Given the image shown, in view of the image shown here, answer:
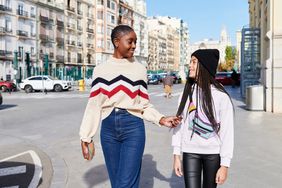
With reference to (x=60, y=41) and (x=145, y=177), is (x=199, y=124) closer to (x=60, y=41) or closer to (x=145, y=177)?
(x=145, y=177)

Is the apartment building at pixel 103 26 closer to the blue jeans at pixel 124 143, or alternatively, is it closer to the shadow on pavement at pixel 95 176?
the shadow on pavement at pixel 95 176

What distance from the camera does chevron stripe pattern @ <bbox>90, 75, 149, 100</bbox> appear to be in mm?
3281

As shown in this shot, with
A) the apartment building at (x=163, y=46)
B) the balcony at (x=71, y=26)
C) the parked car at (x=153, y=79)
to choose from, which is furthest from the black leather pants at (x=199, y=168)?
the apartment building at (x=163, y=46)

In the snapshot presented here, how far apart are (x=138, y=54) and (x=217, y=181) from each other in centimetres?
9452

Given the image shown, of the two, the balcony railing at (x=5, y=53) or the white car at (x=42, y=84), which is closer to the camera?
the white car at (x=42, y=84)

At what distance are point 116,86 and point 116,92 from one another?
51 millimetres

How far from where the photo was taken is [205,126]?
9.89ft

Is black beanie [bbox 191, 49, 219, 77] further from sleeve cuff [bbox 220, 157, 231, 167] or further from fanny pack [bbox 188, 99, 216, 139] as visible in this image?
sleeve cuff [bbox 220, 157, 231, 167]

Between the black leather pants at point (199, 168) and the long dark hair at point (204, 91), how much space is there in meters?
0.24

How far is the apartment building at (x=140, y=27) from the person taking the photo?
9712cm

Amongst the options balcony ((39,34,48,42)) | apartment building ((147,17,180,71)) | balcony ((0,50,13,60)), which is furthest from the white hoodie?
apartment building ((147,17,180,71))

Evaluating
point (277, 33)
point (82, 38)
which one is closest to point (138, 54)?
point (82, 38)

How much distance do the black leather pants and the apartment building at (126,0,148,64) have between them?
9356 cm

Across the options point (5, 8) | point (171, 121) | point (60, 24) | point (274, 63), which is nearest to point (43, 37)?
point (60, 24)
